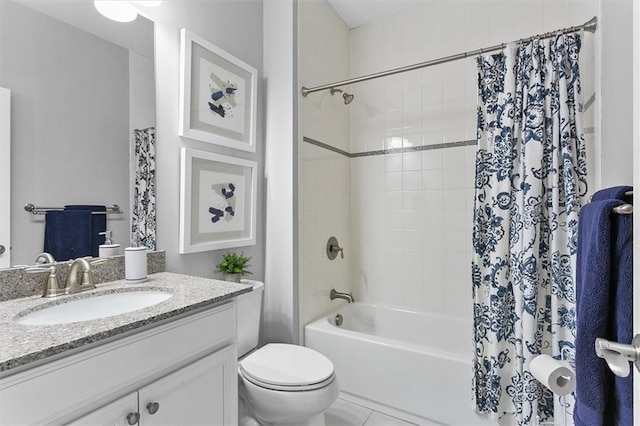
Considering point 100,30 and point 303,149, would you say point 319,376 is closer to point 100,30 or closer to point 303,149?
point 303,149

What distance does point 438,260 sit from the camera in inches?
91.7

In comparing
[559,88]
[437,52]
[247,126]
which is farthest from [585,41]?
[247,126]

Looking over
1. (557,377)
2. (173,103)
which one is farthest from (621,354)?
(173,103)

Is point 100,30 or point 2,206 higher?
point 100,30

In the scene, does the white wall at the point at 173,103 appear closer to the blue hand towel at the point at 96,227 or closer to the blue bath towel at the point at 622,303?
the blue hand towel at the point at 96,227

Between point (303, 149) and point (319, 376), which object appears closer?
point (319, 376)

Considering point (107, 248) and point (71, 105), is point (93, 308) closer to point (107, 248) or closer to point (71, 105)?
point (107, 248)

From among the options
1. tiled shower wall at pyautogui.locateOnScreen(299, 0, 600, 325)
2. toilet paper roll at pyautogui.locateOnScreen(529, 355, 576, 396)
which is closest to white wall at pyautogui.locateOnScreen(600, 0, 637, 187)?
toilet paper roll at pyautogui.locateOnScreen(529, 355, 576, 396)

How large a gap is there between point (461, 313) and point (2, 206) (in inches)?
95.3

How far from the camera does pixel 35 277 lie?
109cm

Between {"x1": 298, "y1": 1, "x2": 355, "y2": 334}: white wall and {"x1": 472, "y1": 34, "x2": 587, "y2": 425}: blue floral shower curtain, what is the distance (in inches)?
38.6

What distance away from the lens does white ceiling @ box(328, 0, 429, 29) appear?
7.69 ft

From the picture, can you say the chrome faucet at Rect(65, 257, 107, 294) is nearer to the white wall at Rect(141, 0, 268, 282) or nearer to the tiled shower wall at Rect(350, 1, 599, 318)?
the white wall at Rect(141, 0, 268, 282)

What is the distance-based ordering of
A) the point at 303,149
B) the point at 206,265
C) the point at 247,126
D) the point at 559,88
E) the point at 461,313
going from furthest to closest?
1. the point at 461,313
2. the point at 303,149
3. the point at 247,126
4. the point at 206,265
5. the point at 559,88
